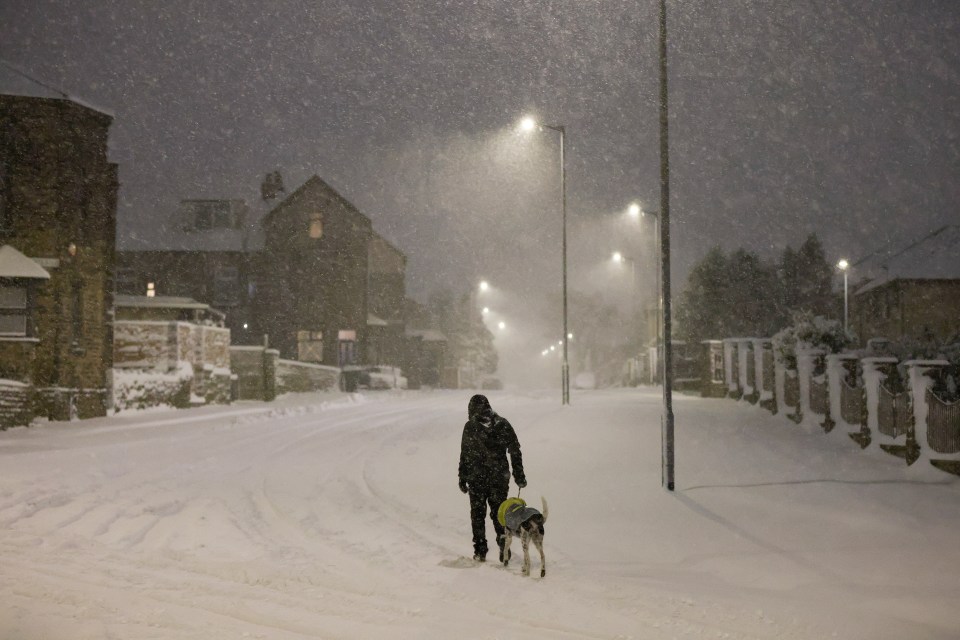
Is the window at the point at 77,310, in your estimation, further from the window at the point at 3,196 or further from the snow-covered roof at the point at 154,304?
the snow-covered roof at the point at 154,304

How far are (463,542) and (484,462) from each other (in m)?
1.64

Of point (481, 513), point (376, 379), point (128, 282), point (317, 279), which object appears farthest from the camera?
point (128, 282)

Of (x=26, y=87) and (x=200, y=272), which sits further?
(x=200, y=272)

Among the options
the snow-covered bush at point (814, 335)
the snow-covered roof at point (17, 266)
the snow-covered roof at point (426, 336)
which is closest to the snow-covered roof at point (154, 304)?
the snow-covered roof at point (17, 266)

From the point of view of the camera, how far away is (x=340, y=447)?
711 inches

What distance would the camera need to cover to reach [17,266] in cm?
2577

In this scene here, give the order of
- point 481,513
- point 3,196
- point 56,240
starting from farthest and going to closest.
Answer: point 56,240 < point 3,196 < point 481,513

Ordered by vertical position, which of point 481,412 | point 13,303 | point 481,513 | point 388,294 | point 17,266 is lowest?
point 481,513

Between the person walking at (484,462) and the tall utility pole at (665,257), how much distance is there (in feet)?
15.1

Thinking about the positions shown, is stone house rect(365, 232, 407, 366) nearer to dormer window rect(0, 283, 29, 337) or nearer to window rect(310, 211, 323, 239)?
window rect(310, 211, 323, 239)

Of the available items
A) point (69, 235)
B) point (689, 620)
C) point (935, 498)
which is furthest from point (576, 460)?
point (69, 235)

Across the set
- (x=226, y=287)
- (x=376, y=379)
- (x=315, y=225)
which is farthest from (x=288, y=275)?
(x=376, y=379)

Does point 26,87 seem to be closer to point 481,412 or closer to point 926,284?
point 481,412

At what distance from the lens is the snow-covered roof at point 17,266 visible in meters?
25.5
